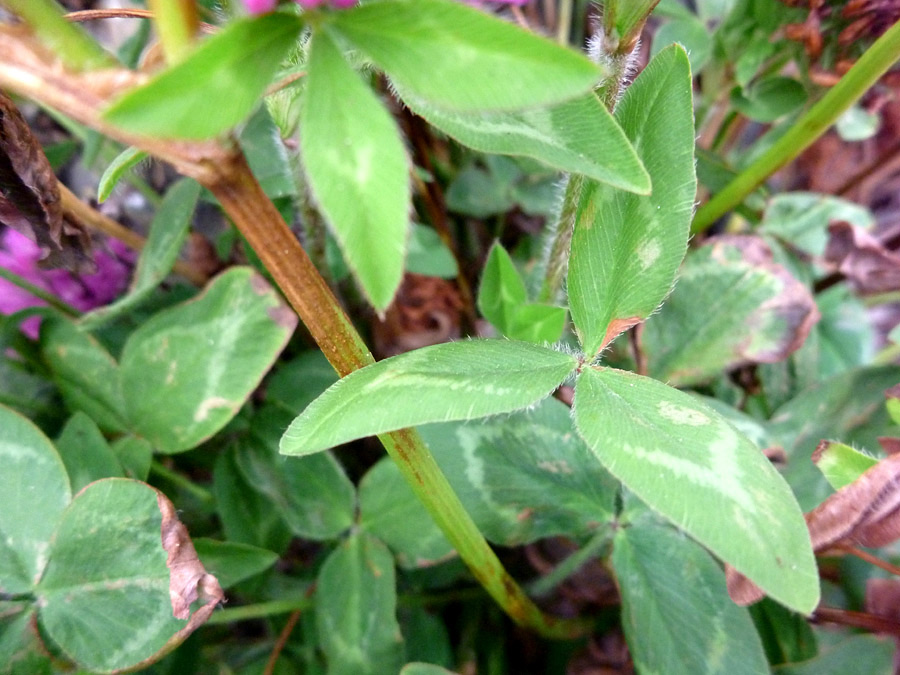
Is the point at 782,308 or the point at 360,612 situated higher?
the point at 782,308

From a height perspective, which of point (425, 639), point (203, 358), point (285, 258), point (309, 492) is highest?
point (285, 258)

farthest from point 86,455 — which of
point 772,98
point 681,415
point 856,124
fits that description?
point 856,124

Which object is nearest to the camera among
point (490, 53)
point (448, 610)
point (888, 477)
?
point (490, 53)

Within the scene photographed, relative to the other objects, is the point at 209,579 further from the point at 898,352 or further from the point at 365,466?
the point at 898,352

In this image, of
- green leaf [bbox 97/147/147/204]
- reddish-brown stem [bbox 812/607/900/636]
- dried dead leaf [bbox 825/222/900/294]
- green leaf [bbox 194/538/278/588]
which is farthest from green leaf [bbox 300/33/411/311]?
dried dead leaf [bbox 825/222/900/294]

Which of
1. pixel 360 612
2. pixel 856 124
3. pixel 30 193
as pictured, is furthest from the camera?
pixel 856 124

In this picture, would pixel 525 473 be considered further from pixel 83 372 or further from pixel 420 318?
pixel 83 372

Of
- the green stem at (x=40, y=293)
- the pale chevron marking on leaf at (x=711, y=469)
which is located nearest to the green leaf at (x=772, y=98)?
the pale chevron marking on leaf at (x=711, y=469)

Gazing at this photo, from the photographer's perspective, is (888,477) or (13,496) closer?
(888,477)

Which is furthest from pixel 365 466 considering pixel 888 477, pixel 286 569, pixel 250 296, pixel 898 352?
pixel 898 352
